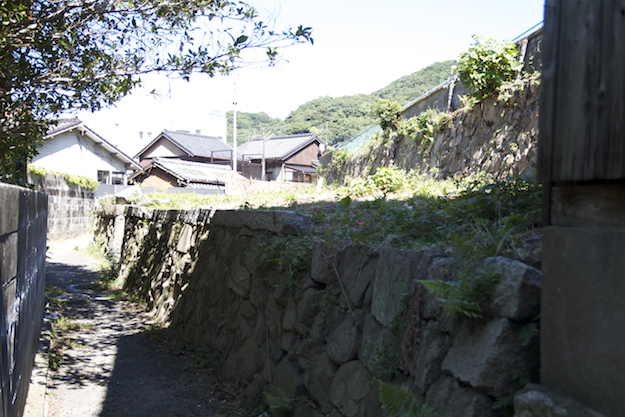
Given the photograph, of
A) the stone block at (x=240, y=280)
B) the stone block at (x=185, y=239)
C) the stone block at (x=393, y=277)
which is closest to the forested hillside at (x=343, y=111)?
the stone block at (x=185, y=239)

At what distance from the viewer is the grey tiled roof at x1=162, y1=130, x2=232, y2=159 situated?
119 feet

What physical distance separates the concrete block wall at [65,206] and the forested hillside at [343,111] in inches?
960

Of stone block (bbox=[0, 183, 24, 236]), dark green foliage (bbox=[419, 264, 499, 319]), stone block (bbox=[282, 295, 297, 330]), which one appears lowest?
stone block (bbox=[282, 295, 297, 330])

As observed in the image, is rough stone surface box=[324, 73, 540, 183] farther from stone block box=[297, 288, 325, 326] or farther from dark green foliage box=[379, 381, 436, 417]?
dark green foliage box=[379, 381, 436, 417]

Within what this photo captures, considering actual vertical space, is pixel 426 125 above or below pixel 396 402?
above

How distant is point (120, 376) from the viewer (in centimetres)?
510

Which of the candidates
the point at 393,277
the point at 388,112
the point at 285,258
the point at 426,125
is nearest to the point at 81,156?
the point at 388,112

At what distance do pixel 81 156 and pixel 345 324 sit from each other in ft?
80.5

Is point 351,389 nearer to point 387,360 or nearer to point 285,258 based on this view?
point 387,360

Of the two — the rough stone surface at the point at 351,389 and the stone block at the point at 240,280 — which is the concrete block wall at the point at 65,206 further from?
the rough stone surface at the point at 351,389

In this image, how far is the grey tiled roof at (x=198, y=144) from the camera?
1422 inches

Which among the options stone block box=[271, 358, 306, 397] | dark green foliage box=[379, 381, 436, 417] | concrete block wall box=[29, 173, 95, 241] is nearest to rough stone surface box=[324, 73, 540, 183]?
stone block box=[271, 358, 306, 397]

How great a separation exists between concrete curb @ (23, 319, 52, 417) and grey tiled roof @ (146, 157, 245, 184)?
64.6 feet

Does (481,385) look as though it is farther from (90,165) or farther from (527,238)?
(90,165)
